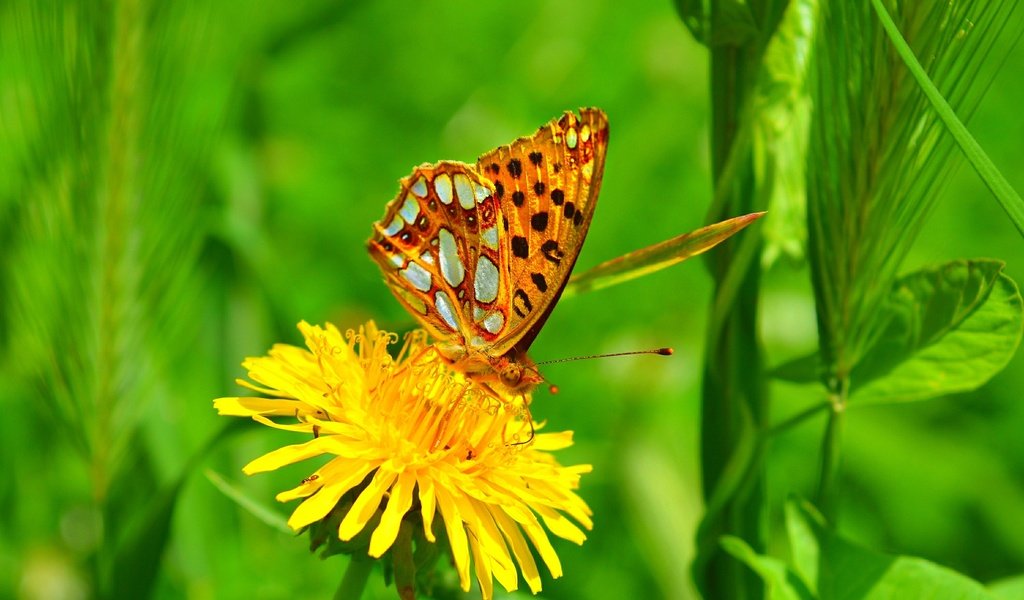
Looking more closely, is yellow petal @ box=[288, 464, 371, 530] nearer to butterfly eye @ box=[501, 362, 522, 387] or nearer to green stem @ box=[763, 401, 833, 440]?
butterfly eye @ box=[501, 362, 522, 387]

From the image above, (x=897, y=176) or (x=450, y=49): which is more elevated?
(x=450, y=49)

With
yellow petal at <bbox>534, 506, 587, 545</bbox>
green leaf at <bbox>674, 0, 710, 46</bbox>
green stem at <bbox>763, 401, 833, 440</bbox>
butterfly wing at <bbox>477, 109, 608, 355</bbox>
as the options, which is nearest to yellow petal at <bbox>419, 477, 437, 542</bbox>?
yellow petal at <bbox>534, 506, 587, 545</bbox>

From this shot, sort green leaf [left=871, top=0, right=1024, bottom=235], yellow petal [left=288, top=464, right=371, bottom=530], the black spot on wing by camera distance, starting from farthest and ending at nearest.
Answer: the black spot on wing, yellow petal [left=288, top=464, right=371, bottom=530], green leaf [left=871, top=0, right=1024, bottom=235]

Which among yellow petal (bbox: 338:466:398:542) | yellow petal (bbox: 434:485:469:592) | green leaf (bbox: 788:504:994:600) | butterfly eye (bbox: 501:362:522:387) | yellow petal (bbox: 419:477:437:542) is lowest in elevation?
green leaf (bbox: 788:504:994:600)

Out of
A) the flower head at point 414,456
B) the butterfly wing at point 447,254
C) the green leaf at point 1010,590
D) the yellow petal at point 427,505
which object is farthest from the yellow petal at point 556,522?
the green leaf at point 1010,590

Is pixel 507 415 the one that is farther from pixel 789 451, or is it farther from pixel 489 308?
pixel 789 451

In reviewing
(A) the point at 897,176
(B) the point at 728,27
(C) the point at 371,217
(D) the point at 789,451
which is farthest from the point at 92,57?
(D) the point at 789,451

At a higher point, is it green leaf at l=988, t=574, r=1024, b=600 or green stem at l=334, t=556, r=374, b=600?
green stem at l=334, t=556, r=374, b=600

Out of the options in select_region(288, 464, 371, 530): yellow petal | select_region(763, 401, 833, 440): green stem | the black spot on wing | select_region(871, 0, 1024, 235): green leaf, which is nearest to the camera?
select_region(871, 0, 1024, 235): green leaf
